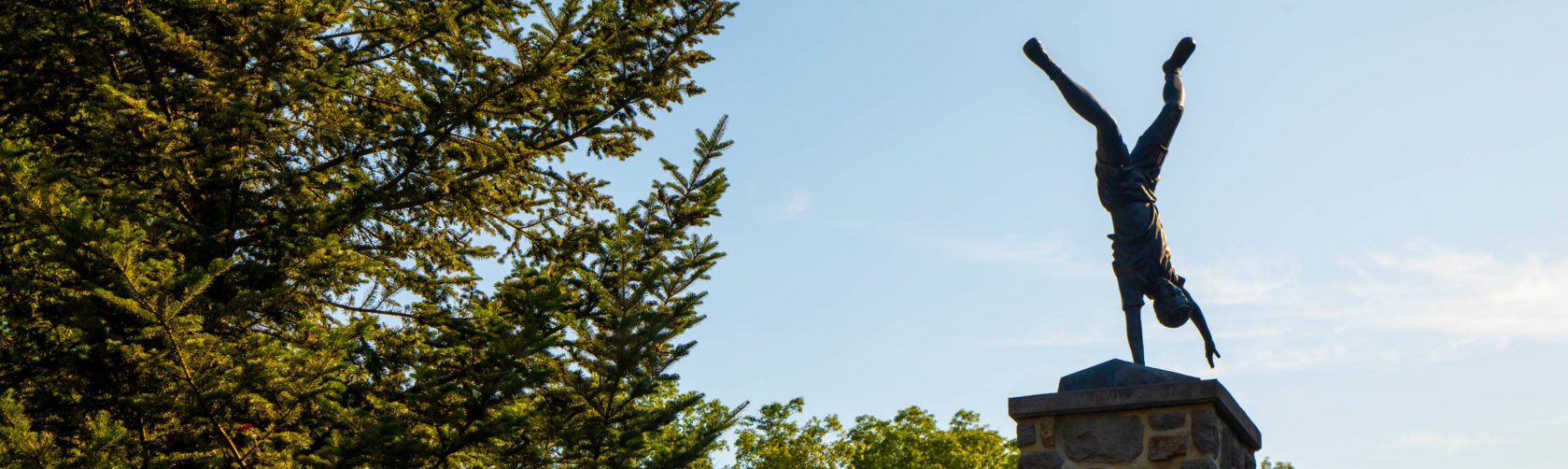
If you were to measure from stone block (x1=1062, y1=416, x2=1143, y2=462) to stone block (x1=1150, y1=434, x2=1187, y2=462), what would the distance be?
0.21 ft

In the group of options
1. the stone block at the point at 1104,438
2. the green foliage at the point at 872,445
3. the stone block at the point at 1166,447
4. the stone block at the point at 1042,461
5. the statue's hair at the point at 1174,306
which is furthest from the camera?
the green foliage at the point at 872,445

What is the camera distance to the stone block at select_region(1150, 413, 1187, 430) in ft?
18.6

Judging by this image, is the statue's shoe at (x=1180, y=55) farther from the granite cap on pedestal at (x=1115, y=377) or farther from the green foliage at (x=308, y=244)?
the green foliage at (x=308, y=244)

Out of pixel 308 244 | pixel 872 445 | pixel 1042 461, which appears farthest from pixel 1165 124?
pixel 872 445

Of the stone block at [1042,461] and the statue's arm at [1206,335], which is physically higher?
the statue's arm at [1206,335]

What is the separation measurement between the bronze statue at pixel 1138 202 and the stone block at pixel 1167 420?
1.33ft

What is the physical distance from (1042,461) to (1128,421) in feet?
1.53

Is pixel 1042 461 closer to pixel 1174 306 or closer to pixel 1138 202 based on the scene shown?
pixel 1174 306

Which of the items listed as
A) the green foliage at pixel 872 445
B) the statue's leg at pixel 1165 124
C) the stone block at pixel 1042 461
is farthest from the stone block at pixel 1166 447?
the green foliage at pixel 872 445

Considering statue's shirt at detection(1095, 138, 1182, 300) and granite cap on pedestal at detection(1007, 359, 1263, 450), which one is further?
statue's shirt at detection(1095, 138, 1182, 300)

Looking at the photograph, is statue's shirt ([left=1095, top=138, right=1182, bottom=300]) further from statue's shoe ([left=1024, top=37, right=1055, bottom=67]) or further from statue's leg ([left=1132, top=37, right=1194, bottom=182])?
statue's shoe ([left=1024, top=37, right=1055, bottom=67])

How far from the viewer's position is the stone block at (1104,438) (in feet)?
19.0

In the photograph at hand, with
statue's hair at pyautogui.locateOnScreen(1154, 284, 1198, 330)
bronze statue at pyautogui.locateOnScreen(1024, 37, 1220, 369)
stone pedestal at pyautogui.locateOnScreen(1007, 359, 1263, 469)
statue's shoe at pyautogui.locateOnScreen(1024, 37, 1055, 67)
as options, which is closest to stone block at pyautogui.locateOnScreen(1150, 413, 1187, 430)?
stone pedestal at pyautogui.locateOnScreen(1007, 359, 1263, 469)

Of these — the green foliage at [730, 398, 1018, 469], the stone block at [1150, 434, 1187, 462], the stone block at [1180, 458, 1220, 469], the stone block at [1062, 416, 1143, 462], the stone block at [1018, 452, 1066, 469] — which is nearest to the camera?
the stone block at [1180, 458, 1220, 469]
